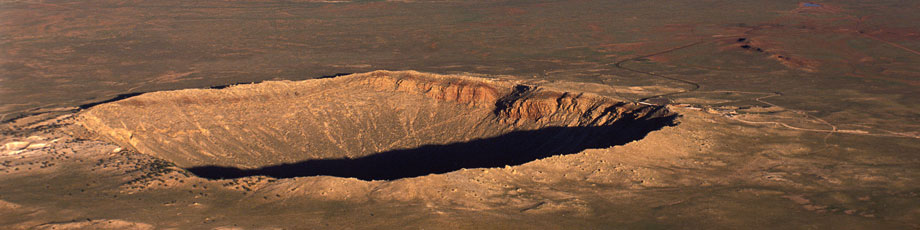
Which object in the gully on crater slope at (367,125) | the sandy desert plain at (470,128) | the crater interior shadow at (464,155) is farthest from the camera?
the gully on crater slope at (367,125)

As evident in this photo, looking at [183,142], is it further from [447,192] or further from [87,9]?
[87,9]

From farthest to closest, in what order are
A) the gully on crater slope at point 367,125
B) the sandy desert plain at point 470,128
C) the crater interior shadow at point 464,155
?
the gully on crater slope at point 367,125
the crater interior shadow at point 464,155
the sandy desert plain at point 470,128

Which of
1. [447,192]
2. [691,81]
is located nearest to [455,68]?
[691,81]

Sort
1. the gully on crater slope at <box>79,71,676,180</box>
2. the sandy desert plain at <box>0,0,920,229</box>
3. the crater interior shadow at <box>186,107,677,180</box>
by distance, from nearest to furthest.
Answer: the sandy desert plain at <box>0,0,920,229</box>, the crater interior shadow at <box>186,107,677,180</box>, the gully on crater slope at <box>79,71,676,180</box>

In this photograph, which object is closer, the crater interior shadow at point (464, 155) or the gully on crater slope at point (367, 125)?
the crater interior shadow at point (464, 155)

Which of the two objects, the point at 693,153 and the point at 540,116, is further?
the point at 540,116
